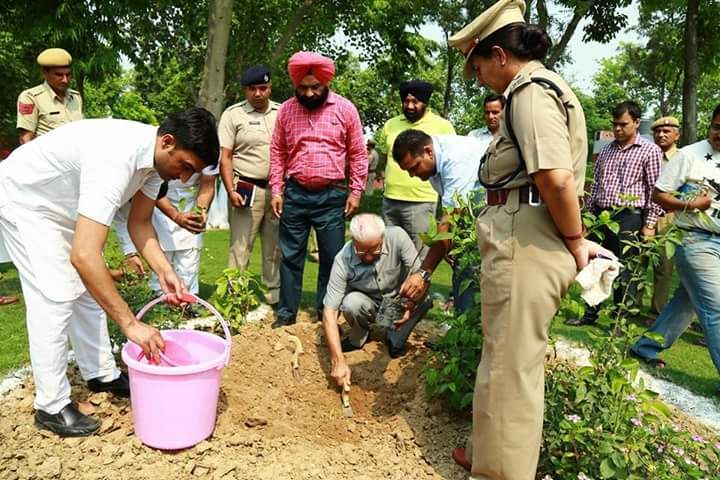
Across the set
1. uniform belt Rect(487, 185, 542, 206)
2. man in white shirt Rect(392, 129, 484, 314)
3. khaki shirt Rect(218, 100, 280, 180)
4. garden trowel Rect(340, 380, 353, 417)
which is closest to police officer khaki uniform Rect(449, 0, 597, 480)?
uniform belt Rect(487, 185, 542, 206)

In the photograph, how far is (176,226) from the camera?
4.75m

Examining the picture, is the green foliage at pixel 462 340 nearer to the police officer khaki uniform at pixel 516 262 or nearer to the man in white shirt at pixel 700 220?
the police officer khaki uniform at pixel 516 262

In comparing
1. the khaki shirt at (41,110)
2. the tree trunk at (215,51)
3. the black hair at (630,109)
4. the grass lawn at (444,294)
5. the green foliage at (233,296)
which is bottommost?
the grass lawn at (444,294)

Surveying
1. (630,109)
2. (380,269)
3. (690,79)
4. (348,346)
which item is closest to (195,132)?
(380,269)

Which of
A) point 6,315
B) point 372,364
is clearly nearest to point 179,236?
point 6,315

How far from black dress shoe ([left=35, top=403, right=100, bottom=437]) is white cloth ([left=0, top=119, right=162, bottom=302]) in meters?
0.62

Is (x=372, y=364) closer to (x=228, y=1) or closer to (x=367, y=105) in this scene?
(x=228, y=1)

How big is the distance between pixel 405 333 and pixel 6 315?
3.49m

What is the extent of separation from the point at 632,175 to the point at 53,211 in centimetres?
456

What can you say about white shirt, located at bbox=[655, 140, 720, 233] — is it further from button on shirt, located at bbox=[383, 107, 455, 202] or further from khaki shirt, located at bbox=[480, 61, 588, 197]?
khaki shirt, located at bbox=[480, 61, 588, 197]

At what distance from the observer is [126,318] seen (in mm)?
2363

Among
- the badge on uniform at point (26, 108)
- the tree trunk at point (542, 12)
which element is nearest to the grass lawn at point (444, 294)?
the badge on uniform at point (26, 108)

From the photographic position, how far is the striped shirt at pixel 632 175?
4.99 metres

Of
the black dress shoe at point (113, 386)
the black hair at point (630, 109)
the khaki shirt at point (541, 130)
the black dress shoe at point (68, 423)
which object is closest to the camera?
the khaki shirt at point (541, 130)
